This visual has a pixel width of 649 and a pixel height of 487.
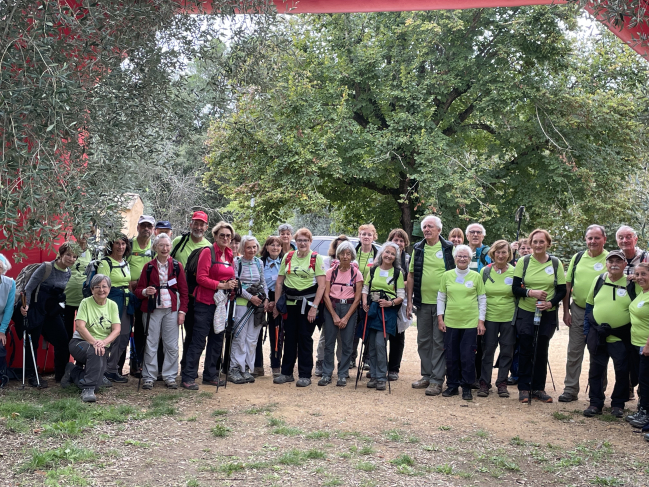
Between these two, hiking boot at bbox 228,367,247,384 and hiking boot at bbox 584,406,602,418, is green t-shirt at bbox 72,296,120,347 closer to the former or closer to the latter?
hiking boot at bbox 228,367,247,384

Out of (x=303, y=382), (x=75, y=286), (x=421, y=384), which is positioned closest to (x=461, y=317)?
(x=421, y=384)

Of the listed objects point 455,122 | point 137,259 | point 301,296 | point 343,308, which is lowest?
point 343,308

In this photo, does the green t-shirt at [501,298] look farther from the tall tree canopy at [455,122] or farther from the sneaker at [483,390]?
the tall tree canopy at [455,122]

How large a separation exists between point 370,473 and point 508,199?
44.0ft

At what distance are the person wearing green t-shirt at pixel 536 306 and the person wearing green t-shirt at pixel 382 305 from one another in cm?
139

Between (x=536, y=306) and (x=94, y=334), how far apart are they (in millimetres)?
4869

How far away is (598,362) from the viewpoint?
678 centimetres

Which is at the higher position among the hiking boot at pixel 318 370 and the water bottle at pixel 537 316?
the water bottle at pixel 537 316

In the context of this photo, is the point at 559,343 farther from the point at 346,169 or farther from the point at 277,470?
the point at 277,470

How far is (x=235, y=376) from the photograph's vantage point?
7.96 metres

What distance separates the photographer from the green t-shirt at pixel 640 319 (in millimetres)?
6273

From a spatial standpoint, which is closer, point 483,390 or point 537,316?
point 537,316

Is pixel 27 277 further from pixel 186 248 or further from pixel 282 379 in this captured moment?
pixel 282 379

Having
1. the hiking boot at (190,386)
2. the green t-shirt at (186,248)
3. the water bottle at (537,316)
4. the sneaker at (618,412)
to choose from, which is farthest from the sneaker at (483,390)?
the green t-shirt at (186,248)
